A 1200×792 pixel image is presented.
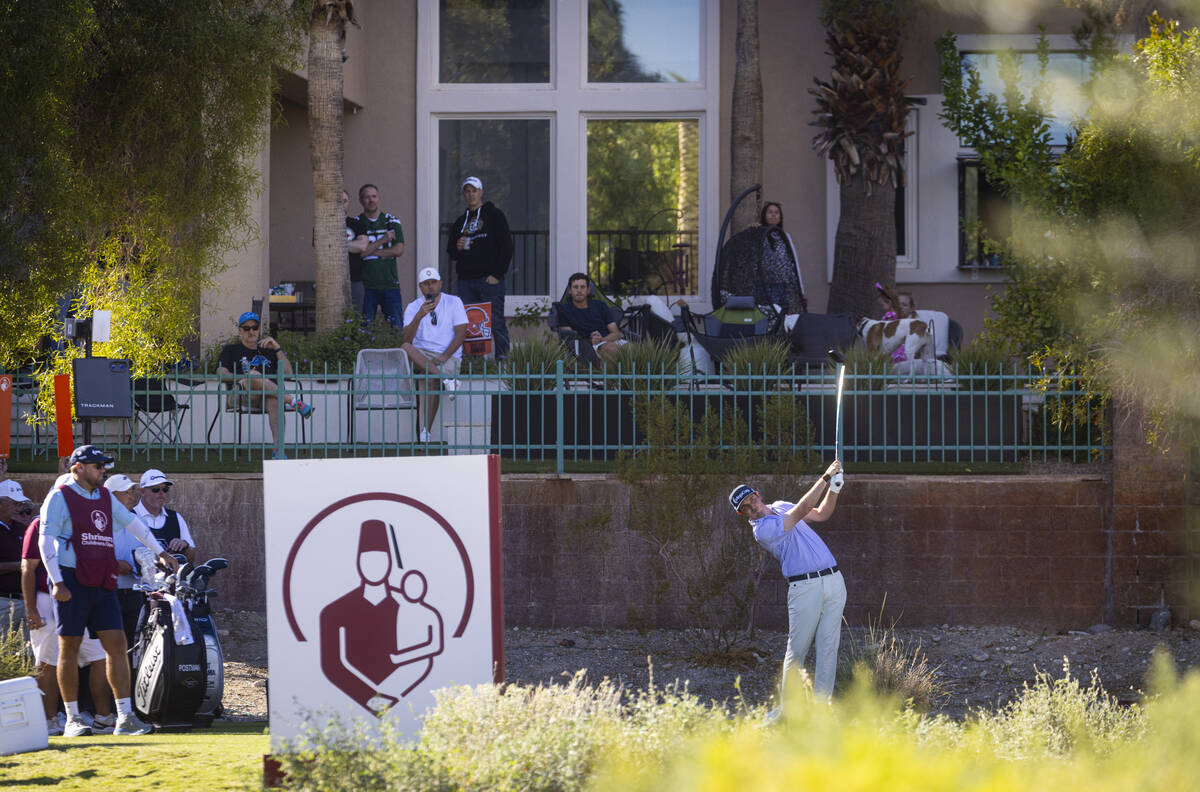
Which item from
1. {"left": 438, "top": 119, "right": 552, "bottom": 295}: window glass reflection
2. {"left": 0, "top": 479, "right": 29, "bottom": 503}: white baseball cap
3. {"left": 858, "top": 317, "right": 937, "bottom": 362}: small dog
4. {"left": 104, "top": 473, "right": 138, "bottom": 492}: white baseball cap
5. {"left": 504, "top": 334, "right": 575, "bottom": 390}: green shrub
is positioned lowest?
{"left": 0, "top": 479, "right": 29, "bottom": 503}: white baseball cap

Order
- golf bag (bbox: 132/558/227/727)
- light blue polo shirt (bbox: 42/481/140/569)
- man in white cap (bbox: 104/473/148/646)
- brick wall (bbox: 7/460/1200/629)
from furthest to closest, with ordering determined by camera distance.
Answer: brick wall (bbox: 7/460/1200/629)
man in white cap (bbox: 104/473/148/646)
golf bag (bbox: 132/558/227/727)
light blue polo shirt (bbox: 42/481/140/569)

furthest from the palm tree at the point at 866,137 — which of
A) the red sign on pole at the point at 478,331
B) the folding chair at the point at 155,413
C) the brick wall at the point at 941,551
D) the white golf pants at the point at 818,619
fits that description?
the white golf pants at the point at 818,619

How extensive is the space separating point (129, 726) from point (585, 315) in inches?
272

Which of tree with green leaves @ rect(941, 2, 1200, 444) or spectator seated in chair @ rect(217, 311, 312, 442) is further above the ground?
tree with green leaves @ rect(941, 2, 1200, 444)

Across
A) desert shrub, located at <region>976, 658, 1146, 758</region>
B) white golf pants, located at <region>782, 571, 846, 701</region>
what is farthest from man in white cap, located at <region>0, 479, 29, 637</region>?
desert shrub, located at <region>976, 658, 1146, 758</region>

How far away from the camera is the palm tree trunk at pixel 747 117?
18.2m

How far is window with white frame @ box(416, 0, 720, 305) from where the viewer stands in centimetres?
1956

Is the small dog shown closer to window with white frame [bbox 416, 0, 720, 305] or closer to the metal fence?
the metal fence

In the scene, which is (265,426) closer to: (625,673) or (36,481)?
(36,481)

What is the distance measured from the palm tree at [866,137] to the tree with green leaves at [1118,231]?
5.50 m

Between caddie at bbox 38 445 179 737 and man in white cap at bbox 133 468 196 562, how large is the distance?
3.46 feet

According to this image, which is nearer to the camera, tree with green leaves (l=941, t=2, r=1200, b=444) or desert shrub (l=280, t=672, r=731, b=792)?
desert shrub (l=280, t=672, r=731, b=792)

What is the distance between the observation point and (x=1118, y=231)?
11398 mm

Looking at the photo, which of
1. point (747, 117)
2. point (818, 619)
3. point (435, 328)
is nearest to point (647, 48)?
point (747, 117)
